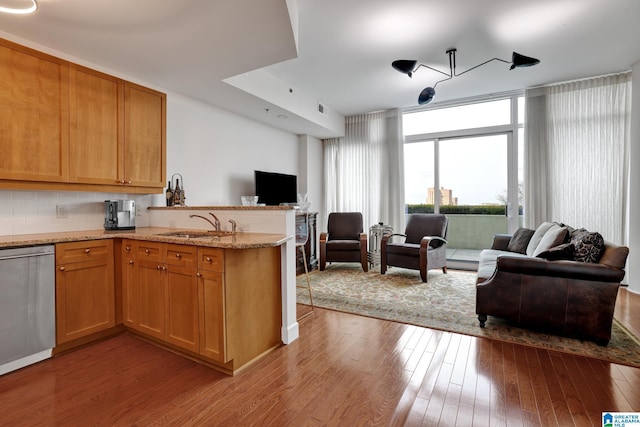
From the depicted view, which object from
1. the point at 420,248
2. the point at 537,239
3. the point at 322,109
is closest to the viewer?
the point at 537,239

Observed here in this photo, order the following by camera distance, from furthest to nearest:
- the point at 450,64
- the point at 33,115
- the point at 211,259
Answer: the point at 450,64 < the point at 33,115 < the point at 211,259

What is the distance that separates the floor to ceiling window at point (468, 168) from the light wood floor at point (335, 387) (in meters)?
3.32

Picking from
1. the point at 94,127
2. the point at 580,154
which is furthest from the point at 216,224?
the point at 580,154

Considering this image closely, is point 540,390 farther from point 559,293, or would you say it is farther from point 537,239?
point 537,239

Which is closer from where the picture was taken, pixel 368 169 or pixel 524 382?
pixel 524 382

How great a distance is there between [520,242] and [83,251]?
481 centimetres

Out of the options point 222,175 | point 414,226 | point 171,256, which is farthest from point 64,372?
point 414,226

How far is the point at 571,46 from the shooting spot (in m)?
3.48

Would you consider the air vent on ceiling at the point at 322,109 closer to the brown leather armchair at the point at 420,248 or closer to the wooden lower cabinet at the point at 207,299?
the brown leather armchair at the point at 420,248

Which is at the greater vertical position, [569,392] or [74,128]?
[74,128]

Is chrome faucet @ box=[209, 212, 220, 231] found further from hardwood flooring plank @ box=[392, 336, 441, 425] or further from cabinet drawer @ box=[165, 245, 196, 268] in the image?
hardwood flooring plank @ box=[392, 336, 441, 425]

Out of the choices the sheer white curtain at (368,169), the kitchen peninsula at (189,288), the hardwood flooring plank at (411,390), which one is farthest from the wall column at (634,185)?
the kitchen peninsula at (189,288)

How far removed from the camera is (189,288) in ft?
7.20

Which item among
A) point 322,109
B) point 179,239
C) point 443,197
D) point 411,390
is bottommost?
point 411,390
